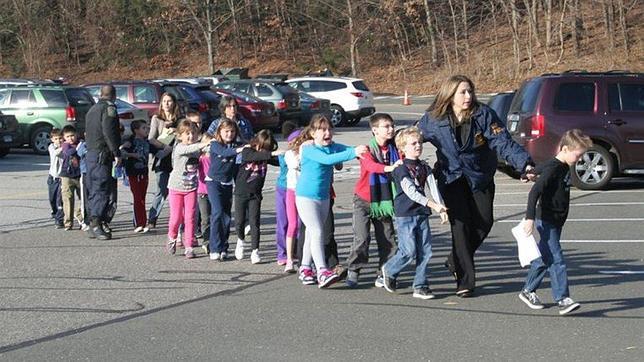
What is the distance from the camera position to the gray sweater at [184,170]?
1162 centimetres

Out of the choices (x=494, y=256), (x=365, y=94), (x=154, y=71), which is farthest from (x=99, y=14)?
(x=494, y=256)

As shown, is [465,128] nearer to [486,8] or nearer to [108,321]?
[108,321]

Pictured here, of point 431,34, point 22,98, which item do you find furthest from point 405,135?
point 431,34

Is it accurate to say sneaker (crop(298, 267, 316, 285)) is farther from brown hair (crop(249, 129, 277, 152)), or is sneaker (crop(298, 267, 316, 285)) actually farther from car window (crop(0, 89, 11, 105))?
car window (crop(0, 89, 11, 105))

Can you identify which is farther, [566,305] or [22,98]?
[22,98]

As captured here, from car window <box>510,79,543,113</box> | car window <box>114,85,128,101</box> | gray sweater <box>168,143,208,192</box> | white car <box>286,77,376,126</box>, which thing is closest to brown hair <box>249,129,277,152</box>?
gray sweater <box>168,143,208,192</box>

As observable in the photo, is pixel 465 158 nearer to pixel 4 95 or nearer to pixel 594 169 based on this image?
pixel 594 169

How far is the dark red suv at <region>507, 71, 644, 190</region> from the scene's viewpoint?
17109mm

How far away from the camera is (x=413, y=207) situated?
899 cm

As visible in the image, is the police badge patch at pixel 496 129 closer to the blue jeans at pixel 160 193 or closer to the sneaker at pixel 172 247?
the sneaker at pixel 172 247

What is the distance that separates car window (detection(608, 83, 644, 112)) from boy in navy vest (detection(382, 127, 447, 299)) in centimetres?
915

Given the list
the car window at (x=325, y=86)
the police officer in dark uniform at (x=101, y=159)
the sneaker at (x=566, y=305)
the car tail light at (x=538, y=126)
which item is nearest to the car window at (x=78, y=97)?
the car window at (x=325, y=86)

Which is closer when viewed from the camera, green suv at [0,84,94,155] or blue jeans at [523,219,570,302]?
blue jeans at [523,219,570,302]

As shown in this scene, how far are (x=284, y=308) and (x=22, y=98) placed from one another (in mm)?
19912
